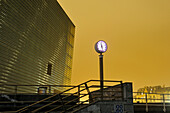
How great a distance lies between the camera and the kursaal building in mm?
26625

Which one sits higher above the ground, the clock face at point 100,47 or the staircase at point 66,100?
the clock face at point 100,47

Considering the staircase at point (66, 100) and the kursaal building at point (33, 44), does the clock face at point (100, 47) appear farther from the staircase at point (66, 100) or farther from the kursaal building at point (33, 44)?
the kursaal building at point (33, 44)

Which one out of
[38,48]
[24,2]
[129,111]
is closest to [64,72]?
[38,48]

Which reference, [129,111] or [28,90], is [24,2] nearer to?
[28,90]

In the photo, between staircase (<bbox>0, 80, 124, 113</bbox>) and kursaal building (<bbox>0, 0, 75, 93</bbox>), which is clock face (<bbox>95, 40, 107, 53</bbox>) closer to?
staircase (<bbox>0, 80, 124, 113</bbox>)

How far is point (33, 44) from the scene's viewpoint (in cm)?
3403

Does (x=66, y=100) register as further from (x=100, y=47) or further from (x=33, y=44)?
(x=33, y=44)

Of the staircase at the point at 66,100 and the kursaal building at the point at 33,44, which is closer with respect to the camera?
the staircase at the point at 66,100

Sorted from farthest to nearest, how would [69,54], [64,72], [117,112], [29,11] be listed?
[69,54] → [64,72] → [29,11] → [117,112]

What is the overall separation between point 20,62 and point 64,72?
19.4m

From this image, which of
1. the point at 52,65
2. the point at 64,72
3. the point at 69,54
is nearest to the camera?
the point at 52,65

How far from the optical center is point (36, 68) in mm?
34344

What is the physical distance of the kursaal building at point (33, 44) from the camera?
1048 inches

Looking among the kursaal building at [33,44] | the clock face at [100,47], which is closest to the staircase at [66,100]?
the clock face at [100,47]
